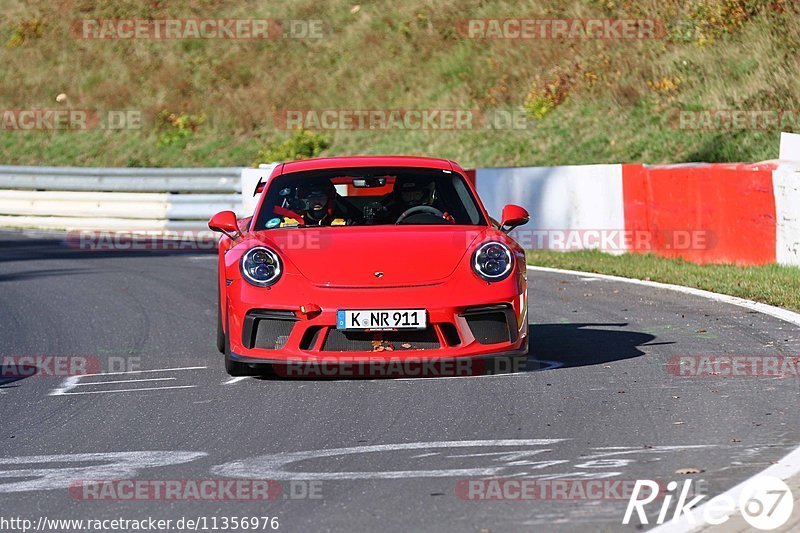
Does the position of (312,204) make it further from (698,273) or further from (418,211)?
(698,273)

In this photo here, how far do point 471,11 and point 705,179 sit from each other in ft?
59.6

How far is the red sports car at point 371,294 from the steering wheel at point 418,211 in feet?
0.50

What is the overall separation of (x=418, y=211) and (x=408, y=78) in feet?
74.2

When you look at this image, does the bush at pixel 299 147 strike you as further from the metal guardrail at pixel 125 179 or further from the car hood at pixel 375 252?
the car hood at pixel 375 252

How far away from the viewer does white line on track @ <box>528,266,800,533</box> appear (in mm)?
4461

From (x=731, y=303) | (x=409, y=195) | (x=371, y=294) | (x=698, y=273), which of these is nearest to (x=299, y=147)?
(x=698, y=273)

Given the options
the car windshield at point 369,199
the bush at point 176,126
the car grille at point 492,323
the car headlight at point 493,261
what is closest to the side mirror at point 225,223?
the car windshield at point 369,199

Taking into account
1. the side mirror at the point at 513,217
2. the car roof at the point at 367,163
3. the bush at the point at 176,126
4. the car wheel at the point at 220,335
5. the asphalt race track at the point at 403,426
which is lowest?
the asphalt race track at the point at 403,426

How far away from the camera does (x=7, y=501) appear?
5.11 m

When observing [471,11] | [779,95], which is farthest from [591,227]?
[471,11]

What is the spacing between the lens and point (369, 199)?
905 cm

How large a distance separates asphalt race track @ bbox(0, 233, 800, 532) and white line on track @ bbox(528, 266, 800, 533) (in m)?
0.08

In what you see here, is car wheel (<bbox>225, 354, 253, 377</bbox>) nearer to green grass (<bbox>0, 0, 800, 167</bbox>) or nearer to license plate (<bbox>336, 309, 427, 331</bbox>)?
license plate (<bbox>336, 309, 427, 331</bbox>)

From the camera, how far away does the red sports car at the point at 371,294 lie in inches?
298
